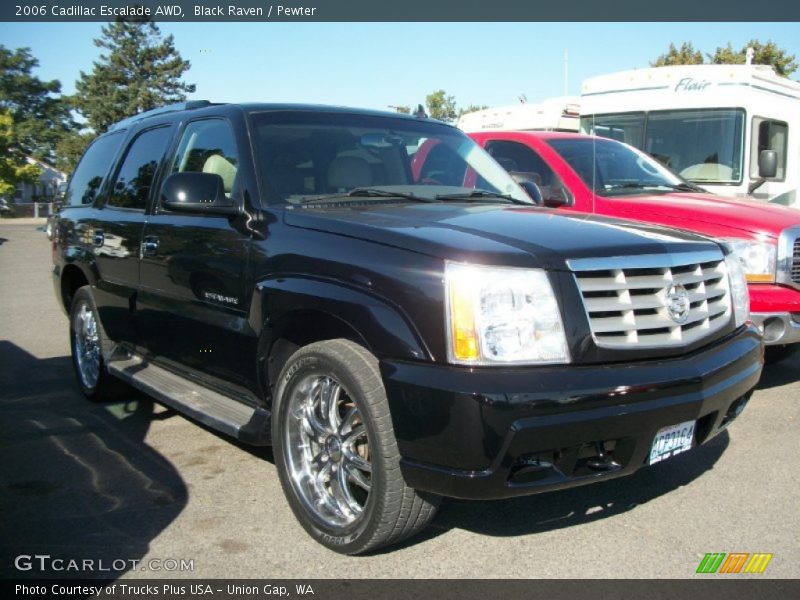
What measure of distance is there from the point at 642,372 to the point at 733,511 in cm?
124

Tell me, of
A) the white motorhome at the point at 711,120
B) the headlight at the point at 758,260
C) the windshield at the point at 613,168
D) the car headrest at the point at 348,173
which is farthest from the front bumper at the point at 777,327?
the white motorhome at the point at 711,120

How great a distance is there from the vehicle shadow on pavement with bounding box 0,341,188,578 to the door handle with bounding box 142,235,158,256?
1.17 meters

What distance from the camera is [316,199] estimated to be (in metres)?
4.00

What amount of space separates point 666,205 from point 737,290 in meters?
2.60

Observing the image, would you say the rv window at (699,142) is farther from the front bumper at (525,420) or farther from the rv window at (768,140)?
the front bumper at (525,420)

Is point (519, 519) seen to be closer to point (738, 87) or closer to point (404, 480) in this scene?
point (404, 480)

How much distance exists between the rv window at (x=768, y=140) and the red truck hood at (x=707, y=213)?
250 cm

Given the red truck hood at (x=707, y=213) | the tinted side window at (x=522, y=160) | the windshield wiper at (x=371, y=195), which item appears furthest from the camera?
the tinted side window at (x=522, y=160)

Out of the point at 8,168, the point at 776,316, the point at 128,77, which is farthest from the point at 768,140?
the point at 128,77

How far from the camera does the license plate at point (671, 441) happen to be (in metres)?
3.10

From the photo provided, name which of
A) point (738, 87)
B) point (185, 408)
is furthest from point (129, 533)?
point (738, 87)

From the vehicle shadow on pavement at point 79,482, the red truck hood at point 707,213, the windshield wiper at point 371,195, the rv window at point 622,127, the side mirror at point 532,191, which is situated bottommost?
the vehicle shadow on pavement at point 79,482

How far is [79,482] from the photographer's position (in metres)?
4.18

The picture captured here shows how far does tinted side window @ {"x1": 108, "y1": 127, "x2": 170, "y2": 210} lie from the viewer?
5.05 metres
